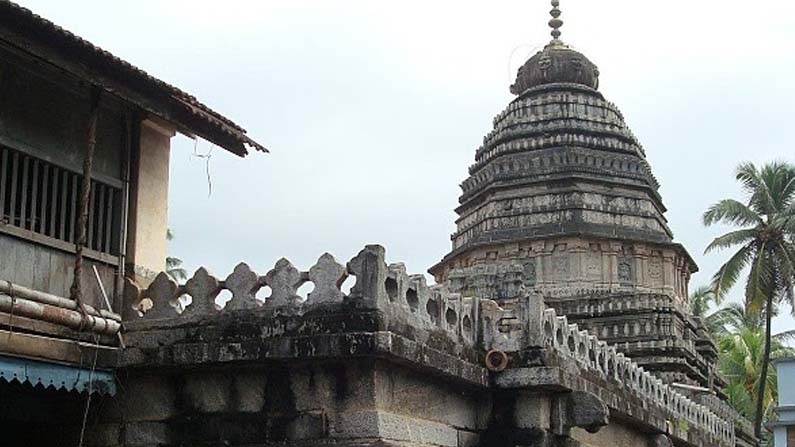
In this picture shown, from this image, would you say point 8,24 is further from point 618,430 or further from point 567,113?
point 567,113

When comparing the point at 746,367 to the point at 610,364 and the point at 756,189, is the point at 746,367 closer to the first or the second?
the point at 756,189

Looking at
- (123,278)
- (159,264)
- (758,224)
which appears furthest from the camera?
(758,224)

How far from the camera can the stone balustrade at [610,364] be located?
14946 millimetres

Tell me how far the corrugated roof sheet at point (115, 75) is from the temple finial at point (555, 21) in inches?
1298

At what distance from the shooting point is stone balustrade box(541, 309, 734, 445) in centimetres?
1495

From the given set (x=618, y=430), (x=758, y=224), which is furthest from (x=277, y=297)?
(x=758, y=224)

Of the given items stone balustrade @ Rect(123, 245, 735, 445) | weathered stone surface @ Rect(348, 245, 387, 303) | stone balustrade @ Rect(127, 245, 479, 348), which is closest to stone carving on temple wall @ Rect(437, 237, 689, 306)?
stone balustrade @ Rect(123, 245, 735, 445)

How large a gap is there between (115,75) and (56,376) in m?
3.16

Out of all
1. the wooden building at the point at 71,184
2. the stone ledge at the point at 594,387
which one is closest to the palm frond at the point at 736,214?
the stone ledge at the point at 594,387

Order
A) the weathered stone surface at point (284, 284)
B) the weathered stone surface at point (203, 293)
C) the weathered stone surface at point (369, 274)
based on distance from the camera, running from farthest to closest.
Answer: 1. the weathered stone surface at point (203, 293)
2. the weathered stone surface at point (284, 284)
3. the weathered stone surface at point (369, 274)

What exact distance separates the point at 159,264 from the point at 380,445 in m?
4.38

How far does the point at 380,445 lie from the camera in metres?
11.8

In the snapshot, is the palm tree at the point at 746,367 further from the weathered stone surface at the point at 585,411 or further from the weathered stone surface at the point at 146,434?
the weathered stone surface at the point at 146,434

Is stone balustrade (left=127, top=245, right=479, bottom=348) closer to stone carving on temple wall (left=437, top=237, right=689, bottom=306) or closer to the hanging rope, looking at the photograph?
the hanging rope
